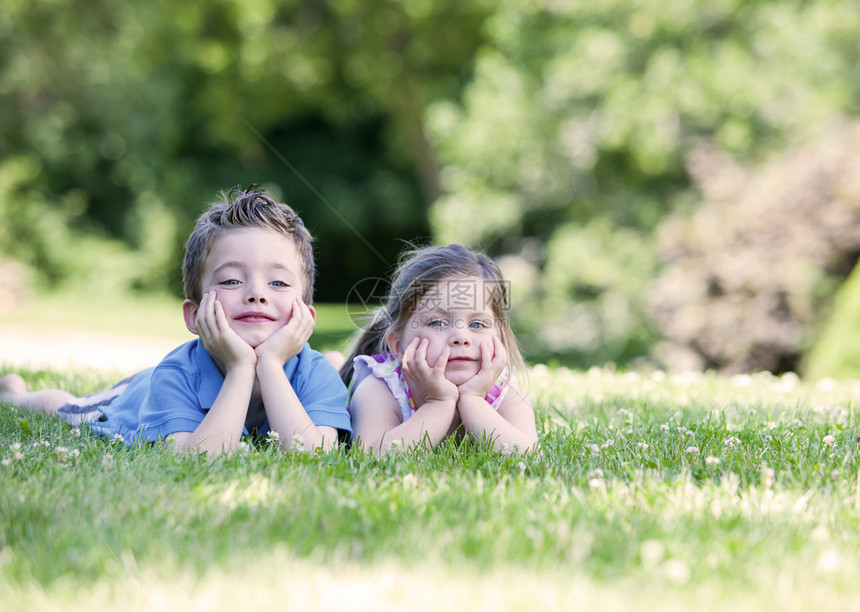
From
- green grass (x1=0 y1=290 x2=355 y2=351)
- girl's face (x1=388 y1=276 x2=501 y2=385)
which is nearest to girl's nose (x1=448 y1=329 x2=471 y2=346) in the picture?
girl's face (x1=388 y1=276 x2=501 y2=385)

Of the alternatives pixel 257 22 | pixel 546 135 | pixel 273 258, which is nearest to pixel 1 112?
pixel 257 22

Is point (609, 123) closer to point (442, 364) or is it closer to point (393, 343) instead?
point (393, 343)

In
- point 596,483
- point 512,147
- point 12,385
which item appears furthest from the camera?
point 512,147

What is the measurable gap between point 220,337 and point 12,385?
224cm

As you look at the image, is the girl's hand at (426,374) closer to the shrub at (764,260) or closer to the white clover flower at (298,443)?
the white clover flower at (298,443)

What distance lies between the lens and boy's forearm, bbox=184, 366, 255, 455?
9.97 ft

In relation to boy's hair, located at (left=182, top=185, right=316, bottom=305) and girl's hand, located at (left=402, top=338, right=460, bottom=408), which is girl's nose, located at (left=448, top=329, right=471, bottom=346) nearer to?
girl's hand, located at (left=402, top=338, right=460, bottom=408)

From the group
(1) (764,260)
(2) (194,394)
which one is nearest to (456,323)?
(2) (194,394)

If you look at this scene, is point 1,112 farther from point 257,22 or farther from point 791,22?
point 791,22

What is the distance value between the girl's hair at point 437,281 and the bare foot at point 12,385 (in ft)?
7.38

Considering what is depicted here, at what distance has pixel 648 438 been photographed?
11.3 ft

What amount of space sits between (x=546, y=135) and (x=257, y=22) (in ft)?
21.8

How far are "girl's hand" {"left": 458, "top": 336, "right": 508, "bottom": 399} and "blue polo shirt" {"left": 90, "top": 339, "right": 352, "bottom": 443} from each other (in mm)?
545

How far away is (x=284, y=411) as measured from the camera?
3154 mm
